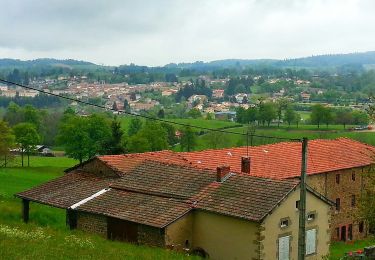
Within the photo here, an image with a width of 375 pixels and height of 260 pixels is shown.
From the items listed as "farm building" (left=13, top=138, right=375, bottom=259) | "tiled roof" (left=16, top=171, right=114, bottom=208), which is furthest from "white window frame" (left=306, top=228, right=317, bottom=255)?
"tiled roof" (left=16, top=171, right=114, bottom=208)

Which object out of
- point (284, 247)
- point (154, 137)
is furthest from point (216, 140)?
point (284, 247)

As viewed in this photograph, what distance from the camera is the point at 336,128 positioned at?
11194cm

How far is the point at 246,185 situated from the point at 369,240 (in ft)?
69.6

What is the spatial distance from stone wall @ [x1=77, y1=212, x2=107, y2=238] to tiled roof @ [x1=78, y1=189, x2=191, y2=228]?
1.43 feet

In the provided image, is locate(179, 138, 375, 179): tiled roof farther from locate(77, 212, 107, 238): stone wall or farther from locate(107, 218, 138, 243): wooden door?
locate(107, 218, 138, 243): wooden door

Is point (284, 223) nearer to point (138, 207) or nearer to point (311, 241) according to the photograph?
point (311, 241)

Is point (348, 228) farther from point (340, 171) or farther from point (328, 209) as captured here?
point (328, 209)

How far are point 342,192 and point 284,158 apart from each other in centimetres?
565

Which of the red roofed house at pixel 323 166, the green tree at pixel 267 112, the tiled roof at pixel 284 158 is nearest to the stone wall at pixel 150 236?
the tiled roof at pixel 284 158

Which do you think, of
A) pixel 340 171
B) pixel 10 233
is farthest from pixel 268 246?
pixel 340 171

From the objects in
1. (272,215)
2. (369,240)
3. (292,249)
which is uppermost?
(272,215)

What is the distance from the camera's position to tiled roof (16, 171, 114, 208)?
2897 cm

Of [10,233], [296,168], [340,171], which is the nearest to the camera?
[10,233]

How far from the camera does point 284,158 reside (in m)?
40.7
